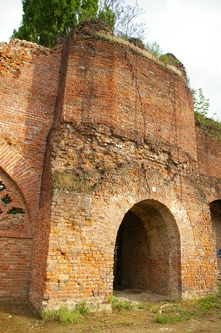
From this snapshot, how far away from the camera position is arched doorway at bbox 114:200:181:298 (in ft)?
24.2

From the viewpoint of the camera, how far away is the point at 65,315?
5.06m

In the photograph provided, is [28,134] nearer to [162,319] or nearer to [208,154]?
[162,319]

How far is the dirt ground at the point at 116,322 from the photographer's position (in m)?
4.84

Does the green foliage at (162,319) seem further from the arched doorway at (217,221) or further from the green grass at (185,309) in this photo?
the arched doorway at (217,221)

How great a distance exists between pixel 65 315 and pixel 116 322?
96 centimetres

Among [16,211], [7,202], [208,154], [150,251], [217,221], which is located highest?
[208,154]

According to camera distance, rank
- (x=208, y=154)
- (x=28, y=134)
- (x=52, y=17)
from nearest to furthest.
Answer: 1. (x=28, y=134)
2. (x=208, y=154)
3. (x=52, y=17)

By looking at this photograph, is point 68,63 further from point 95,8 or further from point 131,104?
point 95,8

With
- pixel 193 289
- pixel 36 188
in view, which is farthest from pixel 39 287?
pixel 193 289

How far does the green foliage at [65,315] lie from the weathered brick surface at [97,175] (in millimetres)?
125

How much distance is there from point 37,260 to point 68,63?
4852 mm

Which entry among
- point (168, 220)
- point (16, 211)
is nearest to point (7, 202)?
point (16, 211)

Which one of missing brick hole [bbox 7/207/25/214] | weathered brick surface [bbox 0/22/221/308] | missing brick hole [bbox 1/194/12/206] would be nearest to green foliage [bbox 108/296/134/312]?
weathered brick surface [bbox 0/22/221/308]

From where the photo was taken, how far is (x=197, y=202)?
820cm
